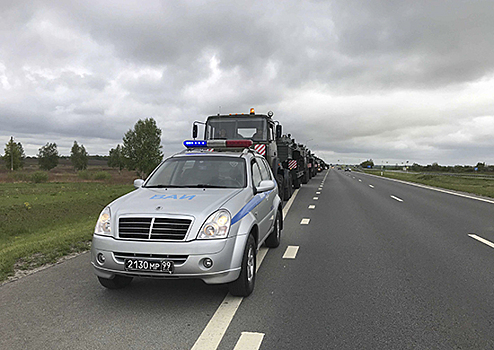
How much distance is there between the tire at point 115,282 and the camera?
14.8 feet

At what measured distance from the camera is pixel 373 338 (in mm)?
3412

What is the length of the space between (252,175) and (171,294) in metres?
2.13

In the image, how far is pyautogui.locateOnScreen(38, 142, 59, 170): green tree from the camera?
4094 inches

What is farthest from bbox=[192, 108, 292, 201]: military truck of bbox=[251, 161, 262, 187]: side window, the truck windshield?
bbox=[251, 161, 262, 187]: side window

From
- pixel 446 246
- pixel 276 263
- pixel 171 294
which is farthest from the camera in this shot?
pixel 446 246

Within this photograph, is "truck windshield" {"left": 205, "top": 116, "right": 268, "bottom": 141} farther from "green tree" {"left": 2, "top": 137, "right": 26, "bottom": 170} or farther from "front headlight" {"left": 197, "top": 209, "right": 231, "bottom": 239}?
"green tree" {"left": 2, "top": 137, "right": 26, "bottom": 170}

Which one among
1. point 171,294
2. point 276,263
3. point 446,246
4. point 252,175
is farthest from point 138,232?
point 446,246

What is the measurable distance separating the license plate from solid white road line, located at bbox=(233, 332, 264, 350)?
1.02 metres

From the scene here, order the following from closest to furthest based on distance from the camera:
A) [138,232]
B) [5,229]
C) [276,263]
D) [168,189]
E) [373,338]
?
[373,338] → [138,232] → [168,189] → [276,263] → [5,229]

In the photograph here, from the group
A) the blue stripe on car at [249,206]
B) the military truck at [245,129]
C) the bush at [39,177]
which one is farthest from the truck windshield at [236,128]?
the bush at [39,177]

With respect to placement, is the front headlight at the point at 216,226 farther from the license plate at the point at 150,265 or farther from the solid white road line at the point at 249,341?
the solid white road line at the point at 249,341

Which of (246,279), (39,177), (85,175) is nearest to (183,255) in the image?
(246,279)

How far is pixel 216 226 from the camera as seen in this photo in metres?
4.11

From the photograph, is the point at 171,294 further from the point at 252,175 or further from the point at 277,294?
the point at 252,175
